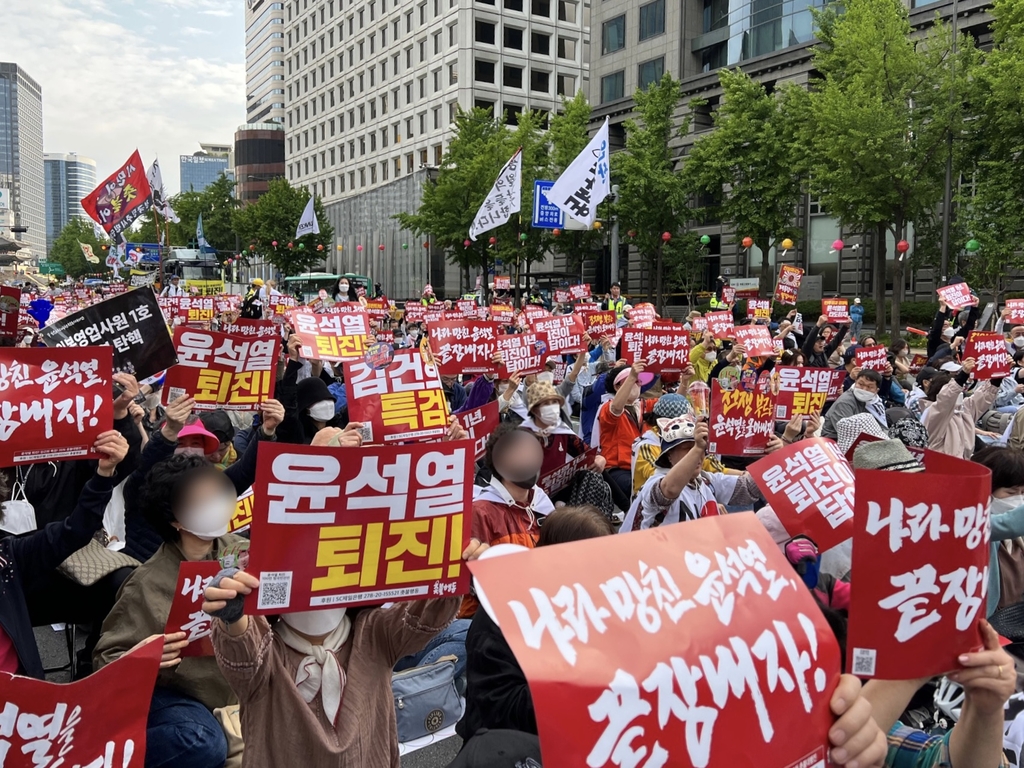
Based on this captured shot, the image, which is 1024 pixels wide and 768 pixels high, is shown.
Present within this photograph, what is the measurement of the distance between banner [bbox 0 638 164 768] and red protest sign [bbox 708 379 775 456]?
3.92 meters

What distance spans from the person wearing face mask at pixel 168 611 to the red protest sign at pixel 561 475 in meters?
2.82

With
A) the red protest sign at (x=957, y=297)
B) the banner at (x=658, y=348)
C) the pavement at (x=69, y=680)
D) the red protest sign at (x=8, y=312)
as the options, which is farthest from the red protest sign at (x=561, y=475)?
the red protest sign at (x=957, y=297)

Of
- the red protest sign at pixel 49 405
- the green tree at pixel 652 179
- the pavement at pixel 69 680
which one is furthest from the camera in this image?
the green tree at pixel 652 179

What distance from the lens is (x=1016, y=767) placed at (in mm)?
2957

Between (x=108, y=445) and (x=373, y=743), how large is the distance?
181 centimetres

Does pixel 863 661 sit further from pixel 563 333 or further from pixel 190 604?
pixel 563 333

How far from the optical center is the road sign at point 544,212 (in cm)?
1912

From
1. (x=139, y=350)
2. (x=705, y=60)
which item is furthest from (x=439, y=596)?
(x=705, y=60)

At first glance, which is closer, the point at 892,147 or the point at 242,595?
the point at 242,595

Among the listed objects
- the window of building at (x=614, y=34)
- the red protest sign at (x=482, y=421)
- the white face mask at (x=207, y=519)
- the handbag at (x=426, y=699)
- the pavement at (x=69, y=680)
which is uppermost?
the window of building at (x=614, y=34)

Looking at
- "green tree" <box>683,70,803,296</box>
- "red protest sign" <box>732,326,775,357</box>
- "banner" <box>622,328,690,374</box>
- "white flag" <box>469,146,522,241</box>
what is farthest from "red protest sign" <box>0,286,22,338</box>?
"green tree" <box>683,70,803,296</box>

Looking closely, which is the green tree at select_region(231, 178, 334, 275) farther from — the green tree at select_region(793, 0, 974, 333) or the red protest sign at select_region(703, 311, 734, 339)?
the red protest sign at select_region(703, 311, 734, 339)

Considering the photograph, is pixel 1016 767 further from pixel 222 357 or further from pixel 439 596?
pixel 222 357

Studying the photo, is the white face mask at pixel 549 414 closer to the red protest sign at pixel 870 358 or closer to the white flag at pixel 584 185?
the red protest sign at pixel 870 358
